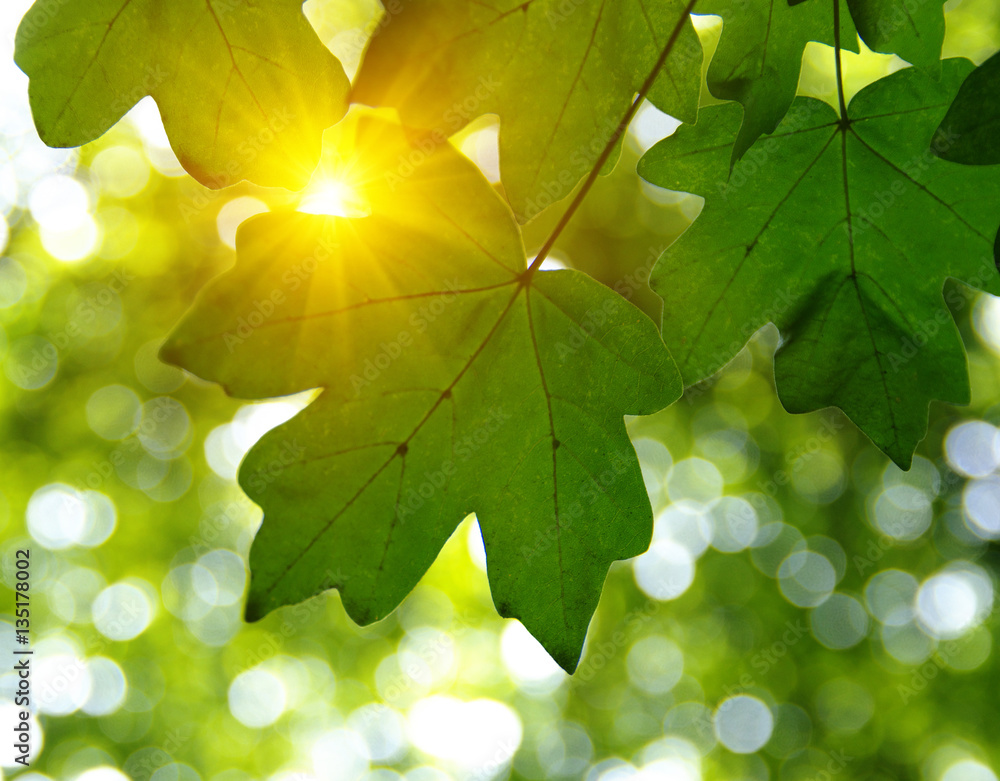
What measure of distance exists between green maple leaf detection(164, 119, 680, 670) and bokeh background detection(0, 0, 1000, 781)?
10.2 meters

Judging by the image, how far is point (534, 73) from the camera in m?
1.19

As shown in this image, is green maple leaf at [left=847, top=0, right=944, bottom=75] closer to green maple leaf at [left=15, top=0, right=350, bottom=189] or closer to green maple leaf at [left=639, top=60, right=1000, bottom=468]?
green maple leaf at [left=639, top=60, right=1000, bottom=468]

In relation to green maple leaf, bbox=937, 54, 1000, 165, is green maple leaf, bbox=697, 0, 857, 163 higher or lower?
higher

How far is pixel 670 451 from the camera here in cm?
1327

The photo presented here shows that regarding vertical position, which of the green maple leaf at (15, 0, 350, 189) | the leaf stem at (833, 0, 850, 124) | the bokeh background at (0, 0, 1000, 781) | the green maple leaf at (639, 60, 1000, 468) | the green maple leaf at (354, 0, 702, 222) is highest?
the green maple leaf at (15, 0, 350, 189)

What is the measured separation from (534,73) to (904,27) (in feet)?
2.41

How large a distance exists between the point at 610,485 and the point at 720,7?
0.90 m

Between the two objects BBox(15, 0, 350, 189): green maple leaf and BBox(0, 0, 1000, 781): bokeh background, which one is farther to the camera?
BBox(0, 0, 1000, 781): bokeh background

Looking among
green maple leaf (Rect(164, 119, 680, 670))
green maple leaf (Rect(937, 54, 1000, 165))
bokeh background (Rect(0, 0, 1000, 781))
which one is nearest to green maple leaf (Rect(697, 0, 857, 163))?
green maple leaf (Rect(937, 54, 1000, 165))

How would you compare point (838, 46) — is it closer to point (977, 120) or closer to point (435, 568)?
point (977, 120)

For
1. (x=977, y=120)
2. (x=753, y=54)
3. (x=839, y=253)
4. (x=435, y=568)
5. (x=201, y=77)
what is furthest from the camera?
(x=435, y=568)

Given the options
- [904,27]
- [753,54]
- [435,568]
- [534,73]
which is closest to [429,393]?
[534,73]

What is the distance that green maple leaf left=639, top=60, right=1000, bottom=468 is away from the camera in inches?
56.8

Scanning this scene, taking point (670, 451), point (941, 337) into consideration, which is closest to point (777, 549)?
point (670, 451)
